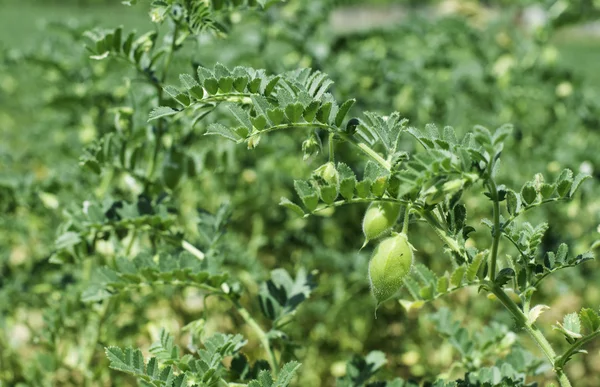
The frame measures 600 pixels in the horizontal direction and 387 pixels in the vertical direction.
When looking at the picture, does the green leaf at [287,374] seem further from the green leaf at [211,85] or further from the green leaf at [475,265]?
the green leaf at [211,85]

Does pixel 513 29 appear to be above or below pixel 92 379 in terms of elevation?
above

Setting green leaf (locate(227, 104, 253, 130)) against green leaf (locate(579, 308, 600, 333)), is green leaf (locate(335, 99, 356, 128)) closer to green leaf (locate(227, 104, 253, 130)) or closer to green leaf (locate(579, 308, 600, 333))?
green leaf (locate(227, 104, 253, 130))

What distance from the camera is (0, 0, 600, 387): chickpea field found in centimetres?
94

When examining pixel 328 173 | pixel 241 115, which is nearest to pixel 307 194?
pixel 328 173

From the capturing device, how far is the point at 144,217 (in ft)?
3.84

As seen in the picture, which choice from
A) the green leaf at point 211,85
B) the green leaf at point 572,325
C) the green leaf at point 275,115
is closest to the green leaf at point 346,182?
the green leaf at point 275,115

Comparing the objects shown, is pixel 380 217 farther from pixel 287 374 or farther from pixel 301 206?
pixel 301 206

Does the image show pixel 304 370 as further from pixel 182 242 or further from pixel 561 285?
pixel 182 242

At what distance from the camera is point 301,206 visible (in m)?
2.10

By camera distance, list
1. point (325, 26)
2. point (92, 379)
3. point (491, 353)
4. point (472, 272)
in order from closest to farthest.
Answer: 1. point (472, 272)
2. point (491, 353)
3. point (92, 379)
4. point (325, 26)

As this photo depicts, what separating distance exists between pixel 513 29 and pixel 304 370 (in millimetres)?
1438

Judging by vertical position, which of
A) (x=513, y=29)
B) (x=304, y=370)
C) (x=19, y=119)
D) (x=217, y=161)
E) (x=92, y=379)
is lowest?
(x=19, y=119)

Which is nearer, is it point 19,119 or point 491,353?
point 491,353

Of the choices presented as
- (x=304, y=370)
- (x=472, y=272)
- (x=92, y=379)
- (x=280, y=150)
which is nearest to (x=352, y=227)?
(x=280, y=150)
